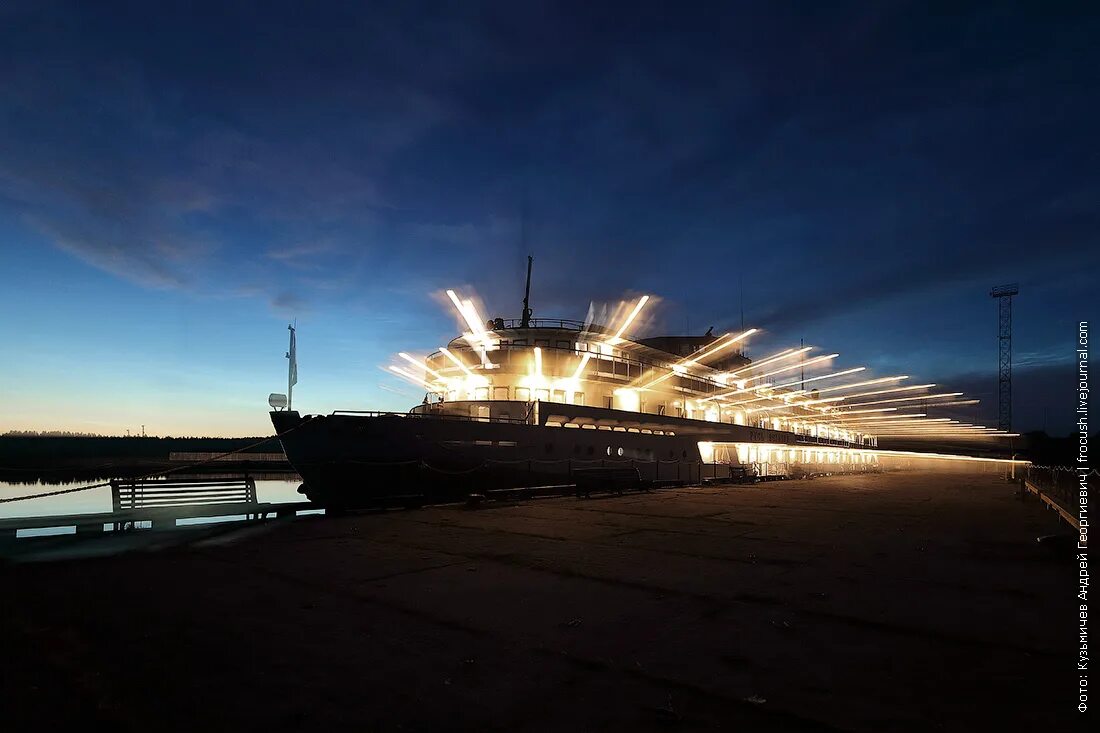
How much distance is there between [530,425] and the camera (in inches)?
954

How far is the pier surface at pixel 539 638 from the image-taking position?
3393 millimetres

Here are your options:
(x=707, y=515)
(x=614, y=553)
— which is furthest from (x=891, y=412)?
(x=614, y=553)

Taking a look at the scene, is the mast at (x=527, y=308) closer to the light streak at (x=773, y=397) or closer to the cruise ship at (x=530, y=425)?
the cruise ship at (x=530, y=425)

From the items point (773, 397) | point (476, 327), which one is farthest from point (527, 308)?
point (773, 397)

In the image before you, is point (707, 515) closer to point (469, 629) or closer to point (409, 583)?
point (409, 583)

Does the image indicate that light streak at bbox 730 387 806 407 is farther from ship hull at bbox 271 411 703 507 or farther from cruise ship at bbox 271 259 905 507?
ship hull at bbox 271 411 703 507

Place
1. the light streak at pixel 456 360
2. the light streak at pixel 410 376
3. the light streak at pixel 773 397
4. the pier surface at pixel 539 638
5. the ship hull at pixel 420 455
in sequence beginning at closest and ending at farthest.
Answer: the pier surface at pixel 539 638 < the ship hull at pixel 420 455 < the light streak at pixel 456 360 < the light streak at pixel 410 376 < the light streak at pixel 773 397

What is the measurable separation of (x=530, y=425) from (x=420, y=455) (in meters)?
5.34

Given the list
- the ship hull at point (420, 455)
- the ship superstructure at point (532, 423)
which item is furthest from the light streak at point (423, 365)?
the ship hull at point (420, 455)

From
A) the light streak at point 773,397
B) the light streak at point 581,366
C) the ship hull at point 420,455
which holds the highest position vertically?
the light streak at point 581,366

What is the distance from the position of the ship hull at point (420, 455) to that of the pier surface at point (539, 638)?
8279 millimetres

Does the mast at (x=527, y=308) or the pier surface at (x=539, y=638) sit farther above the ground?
the mast at (x=527, y=308)

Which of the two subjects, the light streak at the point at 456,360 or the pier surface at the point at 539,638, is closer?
the pier surface at the point at 539,638

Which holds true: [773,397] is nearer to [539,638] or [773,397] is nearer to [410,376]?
[410,376]
